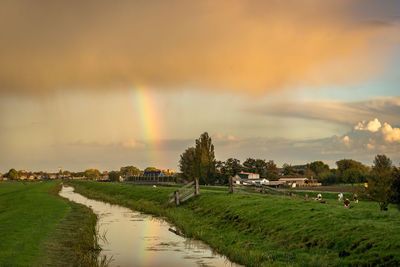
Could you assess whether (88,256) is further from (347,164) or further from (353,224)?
(347,164)

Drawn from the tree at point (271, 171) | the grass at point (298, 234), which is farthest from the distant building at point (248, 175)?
the grass at point (298, 234)

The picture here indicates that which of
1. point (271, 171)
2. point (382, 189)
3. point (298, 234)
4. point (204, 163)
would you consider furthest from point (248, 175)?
point (298, 234)

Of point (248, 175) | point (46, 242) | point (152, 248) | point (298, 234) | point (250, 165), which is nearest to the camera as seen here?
point (298, 234)

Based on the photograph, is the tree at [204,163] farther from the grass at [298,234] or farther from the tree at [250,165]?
the grass at [298,234]

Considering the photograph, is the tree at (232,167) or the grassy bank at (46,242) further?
the tree at (232,167)

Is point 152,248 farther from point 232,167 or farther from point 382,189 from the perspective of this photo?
point 232,167

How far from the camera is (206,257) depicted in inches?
863

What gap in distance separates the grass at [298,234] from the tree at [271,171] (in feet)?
419

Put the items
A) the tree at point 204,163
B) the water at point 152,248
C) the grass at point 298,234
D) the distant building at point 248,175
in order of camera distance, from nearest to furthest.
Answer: the grass at point 298,234
the water at point 152,248
the tree at point 204,163
the distant building at point 248,175

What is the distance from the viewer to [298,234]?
2177 centimetres

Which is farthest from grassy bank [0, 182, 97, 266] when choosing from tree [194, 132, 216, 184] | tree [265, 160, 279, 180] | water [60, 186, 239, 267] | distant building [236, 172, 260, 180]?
tree [265, 160, 279, 180]

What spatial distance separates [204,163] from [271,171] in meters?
52.3

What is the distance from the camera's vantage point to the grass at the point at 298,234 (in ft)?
57.2

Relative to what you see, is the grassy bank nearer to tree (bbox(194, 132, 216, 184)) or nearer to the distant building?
tree (bbox(194, 132, 216, 184))
